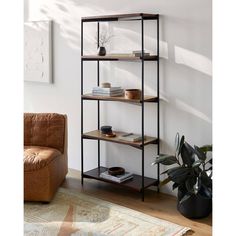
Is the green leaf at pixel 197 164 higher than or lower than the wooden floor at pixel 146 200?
higher

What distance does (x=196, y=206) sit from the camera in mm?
2988

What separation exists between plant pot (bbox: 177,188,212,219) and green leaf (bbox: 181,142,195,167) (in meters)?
0.24

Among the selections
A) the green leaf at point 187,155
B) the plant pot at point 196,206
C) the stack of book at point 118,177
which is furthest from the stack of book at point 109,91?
the plant pot at point 196,206

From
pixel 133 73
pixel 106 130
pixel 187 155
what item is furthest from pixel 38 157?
pixel 187 155

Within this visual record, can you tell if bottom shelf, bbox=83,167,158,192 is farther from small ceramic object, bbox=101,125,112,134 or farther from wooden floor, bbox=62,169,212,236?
small ceramic object, bbox=101,125,112,134

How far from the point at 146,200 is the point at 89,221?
2.25 feet

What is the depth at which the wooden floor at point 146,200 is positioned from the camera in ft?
9.70

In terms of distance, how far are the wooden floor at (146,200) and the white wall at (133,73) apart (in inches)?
10.4

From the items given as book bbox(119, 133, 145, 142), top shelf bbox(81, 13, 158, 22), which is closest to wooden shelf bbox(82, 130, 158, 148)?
book bbox(119, 133, 145, 142)

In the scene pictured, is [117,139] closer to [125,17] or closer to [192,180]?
[192,180]

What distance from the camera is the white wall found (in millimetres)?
3268

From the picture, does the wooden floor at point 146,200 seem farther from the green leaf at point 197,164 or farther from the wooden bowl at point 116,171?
the green leaf at point 197,164
